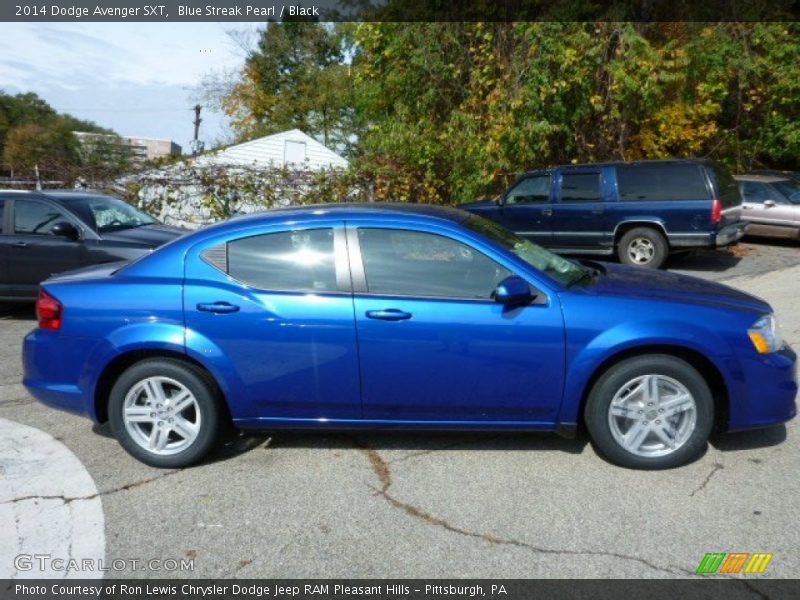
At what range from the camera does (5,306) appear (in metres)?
9.78

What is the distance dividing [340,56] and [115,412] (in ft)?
133

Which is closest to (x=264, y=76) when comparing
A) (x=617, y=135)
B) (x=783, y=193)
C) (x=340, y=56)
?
(x=340, y=56)

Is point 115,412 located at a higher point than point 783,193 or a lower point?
lower

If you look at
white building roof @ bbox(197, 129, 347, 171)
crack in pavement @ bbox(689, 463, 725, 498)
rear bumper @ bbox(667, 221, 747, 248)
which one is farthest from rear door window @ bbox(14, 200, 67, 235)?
white building roof @ bbox(197, 129, 347, 171)

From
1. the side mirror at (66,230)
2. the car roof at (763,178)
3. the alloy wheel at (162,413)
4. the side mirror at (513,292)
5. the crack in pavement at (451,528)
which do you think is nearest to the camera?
the crack in pavement at (451,528)

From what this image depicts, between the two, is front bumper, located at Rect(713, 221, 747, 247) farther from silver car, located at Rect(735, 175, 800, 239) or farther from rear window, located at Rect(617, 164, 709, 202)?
silver car, located at Rect(735, 175, 800, 239)

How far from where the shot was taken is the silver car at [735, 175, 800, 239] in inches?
570

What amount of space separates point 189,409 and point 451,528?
1.80m

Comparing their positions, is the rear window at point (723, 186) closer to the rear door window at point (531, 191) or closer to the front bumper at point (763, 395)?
the rear door window at point (531, 191)

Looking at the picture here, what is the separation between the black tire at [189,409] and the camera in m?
4.16

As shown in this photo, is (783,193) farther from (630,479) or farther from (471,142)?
(630,479)

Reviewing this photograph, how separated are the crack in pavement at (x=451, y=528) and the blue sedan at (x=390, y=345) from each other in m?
0.29

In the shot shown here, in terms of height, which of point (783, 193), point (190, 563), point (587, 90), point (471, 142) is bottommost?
point (190, 563)

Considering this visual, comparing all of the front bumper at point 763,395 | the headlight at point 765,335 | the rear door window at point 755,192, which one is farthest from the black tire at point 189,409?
the rear door window at point 755,192
